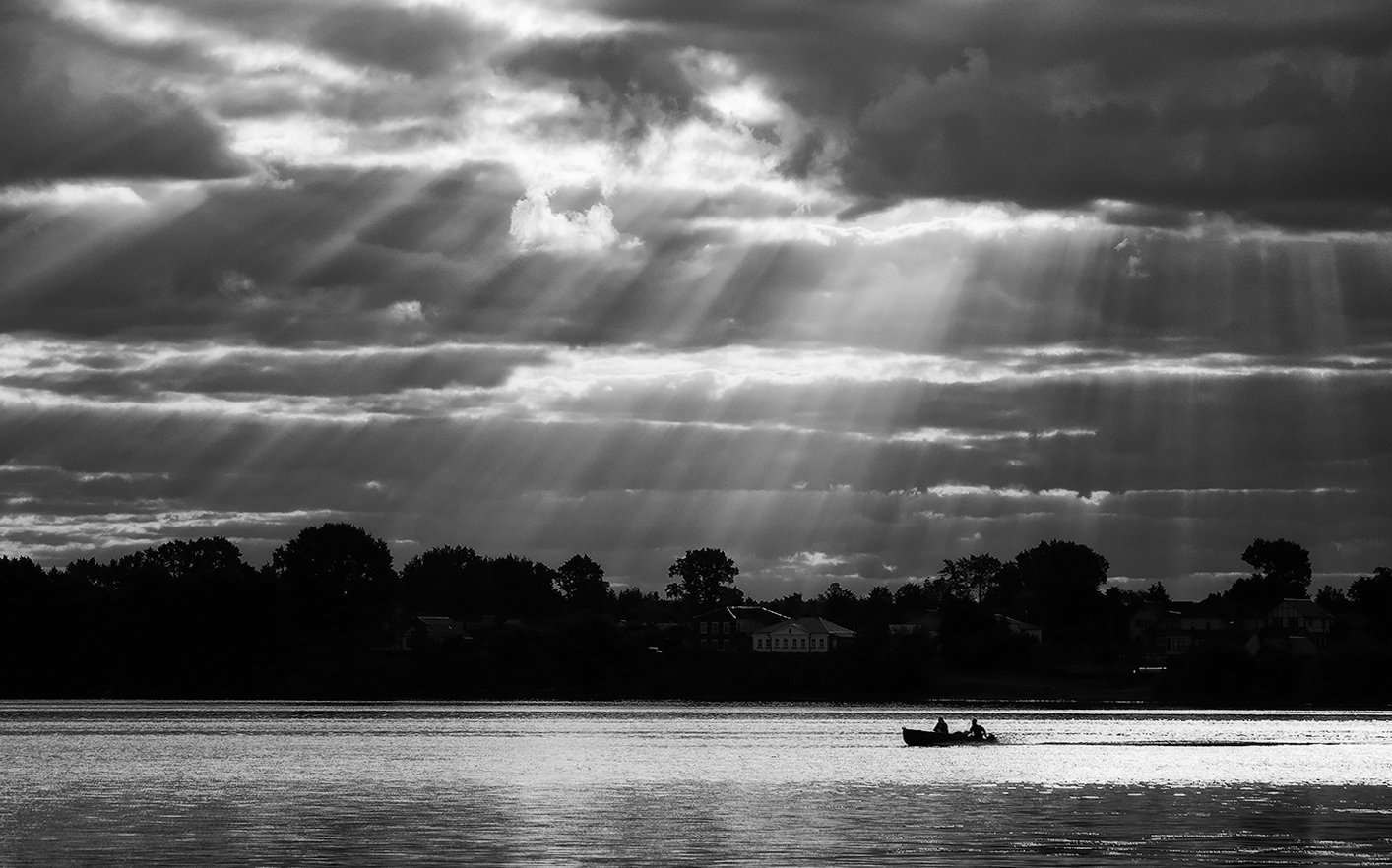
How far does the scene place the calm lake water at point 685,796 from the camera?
55.5 meters

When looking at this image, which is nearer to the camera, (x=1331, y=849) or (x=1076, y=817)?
(x=1331, y=849)

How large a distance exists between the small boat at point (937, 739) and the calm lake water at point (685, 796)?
1020mm

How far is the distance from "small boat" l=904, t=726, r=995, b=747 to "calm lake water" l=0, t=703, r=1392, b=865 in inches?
40.2

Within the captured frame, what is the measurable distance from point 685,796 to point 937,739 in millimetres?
41655

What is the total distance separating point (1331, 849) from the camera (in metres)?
55.7

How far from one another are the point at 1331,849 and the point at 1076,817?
11.9 meters

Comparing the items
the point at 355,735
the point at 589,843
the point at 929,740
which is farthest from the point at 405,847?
the point at 355,735

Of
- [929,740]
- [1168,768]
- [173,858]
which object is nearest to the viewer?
[173,858]

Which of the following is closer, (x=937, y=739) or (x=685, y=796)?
(x=685, y=796)

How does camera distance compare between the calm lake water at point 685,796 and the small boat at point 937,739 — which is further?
the small boat at point 937,739

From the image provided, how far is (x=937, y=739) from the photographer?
4537 inches

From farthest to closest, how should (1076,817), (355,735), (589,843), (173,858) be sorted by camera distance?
(355,735)
(1076,817)
(589,843)
(173,858)

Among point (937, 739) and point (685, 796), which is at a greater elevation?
point (937, 739)

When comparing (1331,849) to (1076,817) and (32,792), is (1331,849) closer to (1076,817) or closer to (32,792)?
(1076,817)
